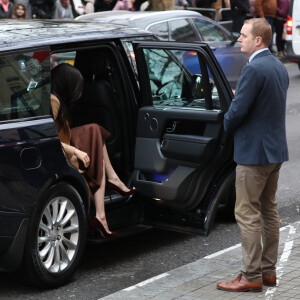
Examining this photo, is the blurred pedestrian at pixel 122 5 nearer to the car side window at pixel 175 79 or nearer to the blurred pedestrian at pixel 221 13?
the blurred pedestrian at pixel 221 13

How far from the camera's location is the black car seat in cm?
718

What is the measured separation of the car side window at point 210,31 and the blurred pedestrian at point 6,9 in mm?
4376

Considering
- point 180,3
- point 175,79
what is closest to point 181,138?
point 175,79

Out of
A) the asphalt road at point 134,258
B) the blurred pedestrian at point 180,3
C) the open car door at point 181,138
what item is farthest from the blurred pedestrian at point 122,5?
the open car door at point 181,138

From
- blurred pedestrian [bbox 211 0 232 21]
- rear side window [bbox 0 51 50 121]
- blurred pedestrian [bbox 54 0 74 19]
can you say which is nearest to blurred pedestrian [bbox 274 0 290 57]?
blurred pedestrian [bbox 211 0 232 21]

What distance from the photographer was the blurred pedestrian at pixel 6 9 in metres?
18.8

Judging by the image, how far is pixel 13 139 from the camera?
5812 millimetres

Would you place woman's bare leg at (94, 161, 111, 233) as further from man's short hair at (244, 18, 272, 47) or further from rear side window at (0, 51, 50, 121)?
man's short hair at (244, 18, 272, 47)

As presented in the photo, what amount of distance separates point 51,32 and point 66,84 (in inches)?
15.9

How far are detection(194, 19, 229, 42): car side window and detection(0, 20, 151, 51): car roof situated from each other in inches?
368

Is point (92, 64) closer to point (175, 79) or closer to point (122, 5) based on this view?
point (175, 79)

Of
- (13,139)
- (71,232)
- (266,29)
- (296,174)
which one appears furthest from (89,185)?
(296,174)

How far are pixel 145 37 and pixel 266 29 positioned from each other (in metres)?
1.86

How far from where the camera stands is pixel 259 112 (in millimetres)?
5680
